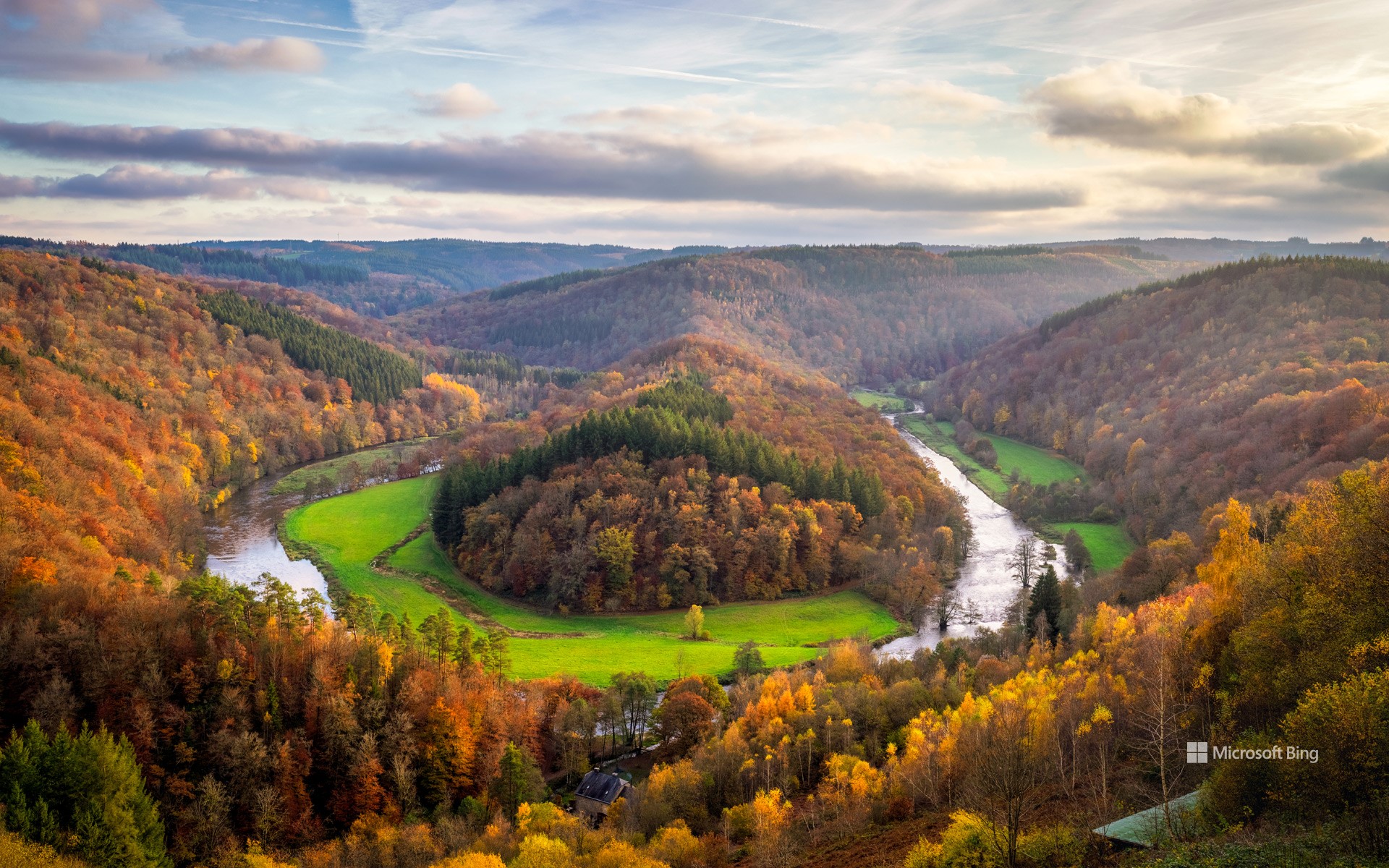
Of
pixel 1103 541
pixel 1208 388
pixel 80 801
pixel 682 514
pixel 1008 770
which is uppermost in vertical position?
pixel 1208 388

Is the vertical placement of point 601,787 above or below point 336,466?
below

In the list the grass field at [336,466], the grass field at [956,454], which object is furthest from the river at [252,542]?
the grass field at [956,454]

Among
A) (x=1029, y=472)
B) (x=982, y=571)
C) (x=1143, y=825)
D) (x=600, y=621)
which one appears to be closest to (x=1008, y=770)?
(x=1143, y=825)

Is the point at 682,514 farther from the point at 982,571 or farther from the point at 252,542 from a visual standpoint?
the point at 252,542

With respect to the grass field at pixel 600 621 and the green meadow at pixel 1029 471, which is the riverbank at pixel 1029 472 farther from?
the grass field at pixel 600 621

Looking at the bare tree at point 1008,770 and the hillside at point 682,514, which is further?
the hillside at point 682,514
